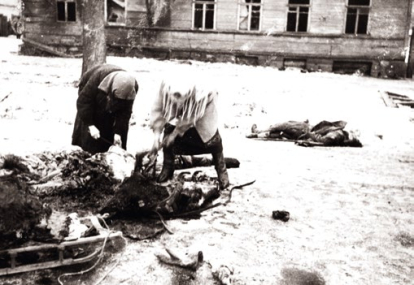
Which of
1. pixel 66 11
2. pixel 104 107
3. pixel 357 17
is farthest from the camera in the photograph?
pixel 66 11

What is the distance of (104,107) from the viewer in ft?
16.3

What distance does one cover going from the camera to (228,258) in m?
3.48

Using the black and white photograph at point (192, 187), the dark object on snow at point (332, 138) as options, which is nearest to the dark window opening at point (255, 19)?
the black and white photograph at point (192, 187)

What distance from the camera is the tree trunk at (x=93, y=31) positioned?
10.8 metres

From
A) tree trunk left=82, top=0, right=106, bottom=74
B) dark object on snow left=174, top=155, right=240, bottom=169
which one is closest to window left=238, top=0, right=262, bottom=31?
tree trunk left=82, top=0, right=106, bottom=74

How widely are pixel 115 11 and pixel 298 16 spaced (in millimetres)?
8992

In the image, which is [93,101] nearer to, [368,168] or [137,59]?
[368,168]

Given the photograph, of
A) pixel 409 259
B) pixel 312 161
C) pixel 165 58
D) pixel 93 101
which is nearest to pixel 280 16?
pixel 165 58

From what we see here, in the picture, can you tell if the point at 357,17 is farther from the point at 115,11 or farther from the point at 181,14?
the point at 115,11

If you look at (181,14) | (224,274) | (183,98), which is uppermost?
(181,14)

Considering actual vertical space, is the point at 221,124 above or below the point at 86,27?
below

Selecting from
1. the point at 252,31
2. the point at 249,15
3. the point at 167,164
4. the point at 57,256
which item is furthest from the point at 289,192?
the point at 249,15

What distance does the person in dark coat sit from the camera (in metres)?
4.77

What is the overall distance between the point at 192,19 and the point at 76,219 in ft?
58.8
